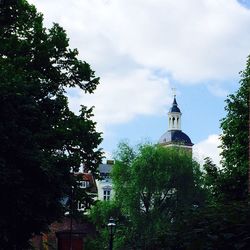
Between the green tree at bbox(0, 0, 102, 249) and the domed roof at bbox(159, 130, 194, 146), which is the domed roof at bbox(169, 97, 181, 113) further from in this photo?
the green tree at bbox(0, 0, 102, 249)

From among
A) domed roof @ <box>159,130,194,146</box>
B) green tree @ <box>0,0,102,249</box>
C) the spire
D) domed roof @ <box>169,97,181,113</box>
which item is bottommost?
green tree @ <box>0,0,102,249</box>

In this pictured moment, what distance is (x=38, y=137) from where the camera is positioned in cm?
2844

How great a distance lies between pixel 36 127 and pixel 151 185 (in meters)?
48.1

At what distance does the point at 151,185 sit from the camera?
76.0 m

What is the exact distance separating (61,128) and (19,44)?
538 cm

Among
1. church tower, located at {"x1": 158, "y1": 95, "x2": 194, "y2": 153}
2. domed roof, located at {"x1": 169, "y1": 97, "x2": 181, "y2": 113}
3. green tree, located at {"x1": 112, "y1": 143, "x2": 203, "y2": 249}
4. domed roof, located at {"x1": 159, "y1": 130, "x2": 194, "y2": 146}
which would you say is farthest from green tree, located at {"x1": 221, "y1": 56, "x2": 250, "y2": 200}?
domed roof, located at {"x1": 169, "y1": 97, "x2": 181, "y2": 113}

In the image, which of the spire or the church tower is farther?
the spire

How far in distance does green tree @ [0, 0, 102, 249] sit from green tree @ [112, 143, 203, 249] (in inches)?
1532

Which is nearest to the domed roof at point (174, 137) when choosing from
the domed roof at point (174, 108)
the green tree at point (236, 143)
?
the domed roof at point (174, 108)

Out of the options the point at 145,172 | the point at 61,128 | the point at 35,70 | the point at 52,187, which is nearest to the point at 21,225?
the point at 52,187

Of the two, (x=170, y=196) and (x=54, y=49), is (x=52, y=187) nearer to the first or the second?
(x=54, y=49)

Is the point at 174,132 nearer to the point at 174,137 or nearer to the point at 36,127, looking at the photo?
the point at 174,137

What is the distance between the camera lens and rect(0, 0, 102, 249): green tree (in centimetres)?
2611

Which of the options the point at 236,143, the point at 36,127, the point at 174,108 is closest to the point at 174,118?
the point at 174,108
